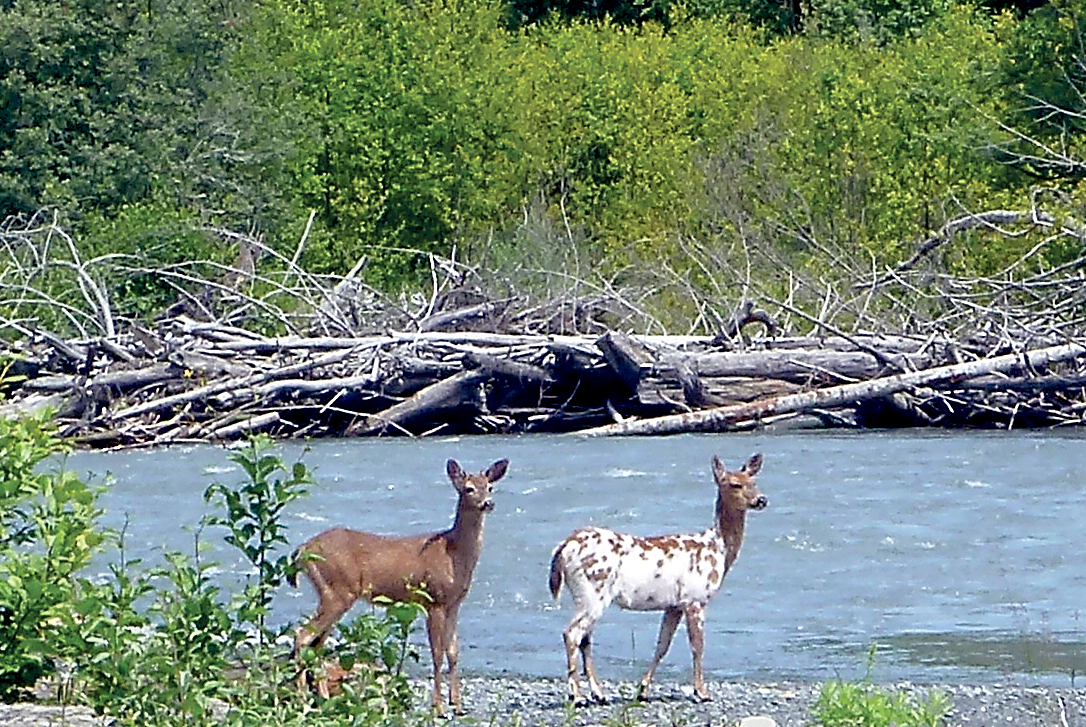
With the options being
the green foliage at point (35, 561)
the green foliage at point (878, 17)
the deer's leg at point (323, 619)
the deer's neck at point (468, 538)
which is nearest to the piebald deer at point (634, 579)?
the deer's neck at point (468, 538)

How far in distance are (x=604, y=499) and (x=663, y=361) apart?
3.94m

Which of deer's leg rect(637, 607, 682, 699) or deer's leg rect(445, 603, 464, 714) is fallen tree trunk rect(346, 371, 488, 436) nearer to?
deer's leg rect(637, 607, 682, 699)

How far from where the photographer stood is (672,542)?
956 centimetres

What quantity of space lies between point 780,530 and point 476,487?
8.23m

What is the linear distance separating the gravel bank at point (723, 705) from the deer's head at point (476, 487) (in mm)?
833

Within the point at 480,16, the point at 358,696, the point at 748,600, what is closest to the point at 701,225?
the point at 480,16

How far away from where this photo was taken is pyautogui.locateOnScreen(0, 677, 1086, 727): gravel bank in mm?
9242

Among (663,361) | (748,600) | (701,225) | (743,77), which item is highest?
(743,77)

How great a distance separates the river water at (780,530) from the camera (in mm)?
12117

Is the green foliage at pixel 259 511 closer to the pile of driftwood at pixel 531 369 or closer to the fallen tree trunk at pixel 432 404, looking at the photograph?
the pile of driftwood at pixel 531 369

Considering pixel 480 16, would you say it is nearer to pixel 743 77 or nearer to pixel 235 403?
pixel 743 77

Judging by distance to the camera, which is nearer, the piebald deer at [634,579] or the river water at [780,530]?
the piebald deer at [634,579]

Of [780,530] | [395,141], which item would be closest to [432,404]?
[780,530]

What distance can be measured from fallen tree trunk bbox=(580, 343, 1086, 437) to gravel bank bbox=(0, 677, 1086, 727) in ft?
36.5
